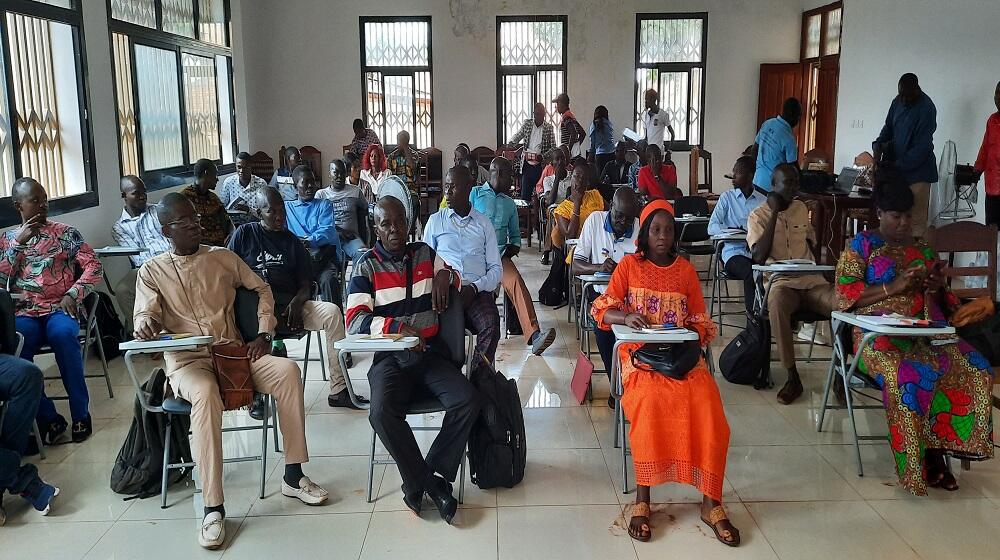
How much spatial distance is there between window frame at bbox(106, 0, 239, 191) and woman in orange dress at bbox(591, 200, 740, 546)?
510cm

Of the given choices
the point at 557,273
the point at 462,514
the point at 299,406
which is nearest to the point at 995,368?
the point at 462,514

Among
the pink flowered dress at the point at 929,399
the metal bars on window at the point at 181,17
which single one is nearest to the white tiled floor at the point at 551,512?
the pink flowered dress at the point at 929,399

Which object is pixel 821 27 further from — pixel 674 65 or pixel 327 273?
pixel 327 273

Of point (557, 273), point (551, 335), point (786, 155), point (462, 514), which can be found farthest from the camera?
point (786, 155)

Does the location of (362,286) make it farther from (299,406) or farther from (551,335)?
(551,335)

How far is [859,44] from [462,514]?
8.93 meters

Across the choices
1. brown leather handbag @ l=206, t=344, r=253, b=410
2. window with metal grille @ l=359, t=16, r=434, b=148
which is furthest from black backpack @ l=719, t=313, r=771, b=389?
window with metal grille @ l=359, t=16, r=434, b=148

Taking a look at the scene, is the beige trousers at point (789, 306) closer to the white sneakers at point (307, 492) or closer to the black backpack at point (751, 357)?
the black backpack at point (751, 357)

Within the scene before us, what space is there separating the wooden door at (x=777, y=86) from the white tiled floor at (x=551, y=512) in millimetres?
9638

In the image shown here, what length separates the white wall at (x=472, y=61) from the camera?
12.5 m

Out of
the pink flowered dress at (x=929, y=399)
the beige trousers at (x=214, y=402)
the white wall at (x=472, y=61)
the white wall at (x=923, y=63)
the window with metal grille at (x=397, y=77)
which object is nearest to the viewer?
the beige trousers at (x=214, y=402)

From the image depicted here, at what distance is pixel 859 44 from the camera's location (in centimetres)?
973

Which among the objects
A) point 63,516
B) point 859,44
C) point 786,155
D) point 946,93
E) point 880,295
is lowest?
point 63,516

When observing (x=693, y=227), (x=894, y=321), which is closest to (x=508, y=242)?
(x=693, y=227)
